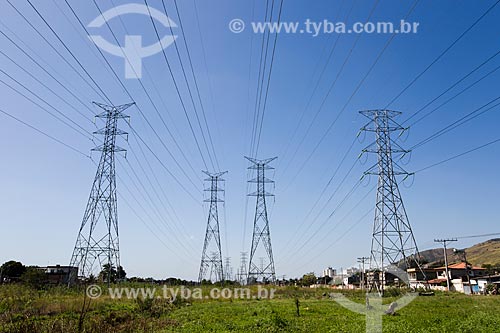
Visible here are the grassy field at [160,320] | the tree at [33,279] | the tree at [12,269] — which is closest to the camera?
the grassy field at [160,320]

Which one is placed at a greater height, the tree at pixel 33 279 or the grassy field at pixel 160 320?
the tree at pixel 33 279

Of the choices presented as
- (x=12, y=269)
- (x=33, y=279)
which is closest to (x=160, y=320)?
(x=33, y=279)

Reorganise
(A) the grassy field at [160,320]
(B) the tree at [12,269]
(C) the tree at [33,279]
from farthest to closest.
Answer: (B) the tree at [12,269]
(C) the tree at [33,279]
(A) the grassy field at [160,320]

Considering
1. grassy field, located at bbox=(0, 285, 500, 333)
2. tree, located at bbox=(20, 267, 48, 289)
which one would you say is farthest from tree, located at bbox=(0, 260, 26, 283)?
grassy field, located at bbox=(0, 285, 500, 333)

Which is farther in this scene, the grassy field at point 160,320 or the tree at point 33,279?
the tree at point 33,279

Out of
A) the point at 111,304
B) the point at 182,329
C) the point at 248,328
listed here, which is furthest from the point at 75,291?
the point at 248,328

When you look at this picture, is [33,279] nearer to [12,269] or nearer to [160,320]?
[160,320]

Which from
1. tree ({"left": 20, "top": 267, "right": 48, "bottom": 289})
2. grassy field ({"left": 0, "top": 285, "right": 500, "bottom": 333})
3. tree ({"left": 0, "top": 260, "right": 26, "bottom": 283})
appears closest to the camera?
grassy field ({"left": 0, "top": 285, "right": 500, "bottom": 333})

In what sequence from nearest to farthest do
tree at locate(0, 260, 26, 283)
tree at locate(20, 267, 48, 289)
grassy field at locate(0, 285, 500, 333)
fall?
1. grassy field at locate(0, 285, 500, 333)
2. tree at locate(20, 267, 48, 289)
3. tree at locate(0, 260, 26, 283)

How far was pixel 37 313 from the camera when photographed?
22.0 m

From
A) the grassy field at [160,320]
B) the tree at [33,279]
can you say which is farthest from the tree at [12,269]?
the grassy field at [160,320]

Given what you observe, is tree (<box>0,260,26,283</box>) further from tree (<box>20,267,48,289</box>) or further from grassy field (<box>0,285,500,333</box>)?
grassy field (<box>0,285,500,333</box>)

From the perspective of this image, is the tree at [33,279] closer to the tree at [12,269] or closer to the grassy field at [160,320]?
the grassy field at [160,320]

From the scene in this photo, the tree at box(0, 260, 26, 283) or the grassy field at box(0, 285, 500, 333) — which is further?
the tree at box(0, 260, 26, 283)
